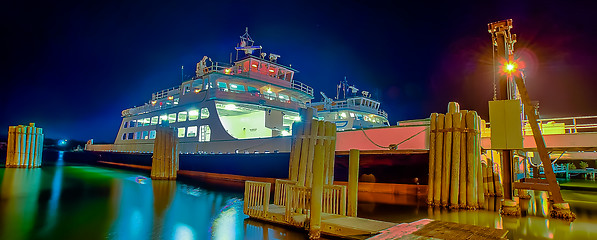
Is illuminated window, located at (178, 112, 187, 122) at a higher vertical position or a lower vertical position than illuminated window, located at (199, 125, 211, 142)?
higher

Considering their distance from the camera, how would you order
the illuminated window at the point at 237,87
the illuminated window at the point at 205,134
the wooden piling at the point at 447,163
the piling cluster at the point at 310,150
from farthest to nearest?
1. the illuminated window at the point at 237,87
2. the illuminated window at the point at 205,134
3. the wooden piling at the point at 447,163
4. the piling cluster at the point at 310,150

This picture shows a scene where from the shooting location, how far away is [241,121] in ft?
66.7

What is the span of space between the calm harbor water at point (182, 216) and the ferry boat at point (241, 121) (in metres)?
2.39

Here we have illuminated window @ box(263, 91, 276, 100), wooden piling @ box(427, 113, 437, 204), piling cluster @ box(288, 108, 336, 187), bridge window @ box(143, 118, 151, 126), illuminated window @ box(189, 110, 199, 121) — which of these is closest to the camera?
piling cluster @ box(288, 108, 336, 187)

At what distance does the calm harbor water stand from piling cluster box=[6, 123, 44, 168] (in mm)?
13246

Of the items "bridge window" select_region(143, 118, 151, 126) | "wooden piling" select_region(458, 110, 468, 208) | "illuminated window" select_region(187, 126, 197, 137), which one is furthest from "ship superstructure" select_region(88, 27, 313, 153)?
"wooden piling" select_region(458, 110, 468, 208)

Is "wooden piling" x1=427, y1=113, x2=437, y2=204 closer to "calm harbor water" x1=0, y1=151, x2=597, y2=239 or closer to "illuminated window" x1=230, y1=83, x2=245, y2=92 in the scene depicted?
"calm harbor water" x1=0, y1=151, x2=597, y2=239

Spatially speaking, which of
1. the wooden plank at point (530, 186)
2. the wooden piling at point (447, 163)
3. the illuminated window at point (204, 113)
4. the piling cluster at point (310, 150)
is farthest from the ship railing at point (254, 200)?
Answer: the illuminated window at point (204, 113)

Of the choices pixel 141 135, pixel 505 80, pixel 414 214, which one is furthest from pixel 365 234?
pixel 141 135

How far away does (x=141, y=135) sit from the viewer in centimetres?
2639

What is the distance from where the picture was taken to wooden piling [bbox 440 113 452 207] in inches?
348

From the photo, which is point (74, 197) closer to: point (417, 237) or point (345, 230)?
point (345, 230)

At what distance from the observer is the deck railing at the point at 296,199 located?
636cm

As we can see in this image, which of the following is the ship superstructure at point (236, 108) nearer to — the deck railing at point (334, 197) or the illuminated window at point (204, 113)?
the illuminated window at point (204, 113)
